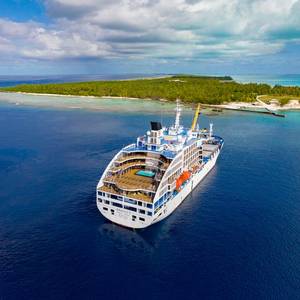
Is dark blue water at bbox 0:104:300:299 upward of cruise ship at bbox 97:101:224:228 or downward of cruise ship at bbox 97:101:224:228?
downward

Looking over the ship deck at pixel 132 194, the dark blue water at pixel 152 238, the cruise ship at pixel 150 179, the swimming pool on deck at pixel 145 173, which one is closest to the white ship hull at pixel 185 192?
the cruise ship at pixel 150 179

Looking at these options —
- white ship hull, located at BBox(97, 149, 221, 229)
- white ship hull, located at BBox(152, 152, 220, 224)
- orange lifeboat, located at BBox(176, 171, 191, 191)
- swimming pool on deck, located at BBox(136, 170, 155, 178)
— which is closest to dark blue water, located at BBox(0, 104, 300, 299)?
white ship hull, located at BBox(97, 149, 221, 229)

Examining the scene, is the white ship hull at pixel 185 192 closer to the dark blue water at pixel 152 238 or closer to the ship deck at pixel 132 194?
the dark blue water at pixel 152 238

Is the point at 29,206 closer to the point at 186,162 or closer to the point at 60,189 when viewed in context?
the point at 60,189

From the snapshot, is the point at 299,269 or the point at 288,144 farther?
the point at 288,144

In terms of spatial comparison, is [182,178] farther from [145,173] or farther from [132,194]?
[132,194]

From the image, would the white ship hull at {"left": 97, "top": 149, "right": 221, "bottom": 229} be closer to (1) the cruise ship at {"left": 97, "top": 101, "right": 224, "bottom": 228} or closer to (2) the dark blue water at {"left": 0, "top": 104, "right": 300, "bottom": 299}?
(1) the cruise ship at {"left": 97, "top": 101, "right": 224, "bottom": 228}

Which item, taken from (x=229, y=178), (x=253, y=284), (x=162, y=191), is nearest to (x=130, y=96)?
(x=229, y=178)

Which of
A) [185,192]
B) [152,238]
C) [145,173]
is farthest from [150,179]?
[152,238]
